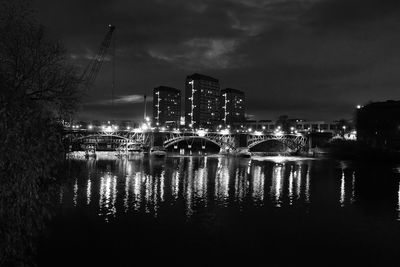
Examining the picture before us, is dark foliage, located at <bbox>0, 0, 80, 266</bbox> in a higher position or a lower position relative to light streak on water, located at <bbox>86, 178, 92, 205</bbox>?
higher

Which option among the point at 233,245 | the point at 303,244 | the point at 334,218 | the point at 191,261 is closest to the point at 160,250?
the point at 191,261

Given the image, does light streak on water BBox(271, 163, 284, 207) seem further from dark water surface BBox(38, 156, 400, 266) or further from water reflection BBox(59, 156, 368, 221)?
dark water surface BBox(38, 156, 400, 266)

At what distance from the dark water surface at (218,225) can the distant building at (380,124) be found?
94584 mm

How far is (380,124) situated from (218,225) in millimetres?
136369

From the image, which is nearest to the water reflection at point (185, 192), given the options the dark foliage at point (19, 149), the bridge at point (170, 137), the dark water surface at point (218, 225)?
the dark water surface at point (218, 225)

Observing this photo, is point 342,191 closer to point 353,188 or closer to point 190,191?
point 353,188

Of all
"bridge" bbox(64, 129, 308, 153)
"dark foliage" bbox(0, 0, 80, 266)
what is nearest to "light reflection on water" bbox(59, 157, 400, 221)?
"dark foliage" bbox(0, 0, 80, 266)

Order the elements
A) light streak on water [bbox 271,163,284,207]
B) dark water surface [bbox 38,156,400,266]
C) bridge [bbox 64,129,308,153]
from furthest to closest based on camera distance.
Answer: bridge [bbox 64,129,308,153], light streak on water [bbox 271,163,284,207], dark water surface [bbox 38,156,400,266]

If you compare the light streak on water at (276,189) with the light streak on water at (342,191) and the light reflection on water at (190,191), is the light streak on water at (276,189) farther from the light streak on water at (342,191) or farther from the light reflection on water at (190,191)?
the light streak on water at (342,191)

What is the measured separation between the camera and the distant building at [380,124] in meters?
146

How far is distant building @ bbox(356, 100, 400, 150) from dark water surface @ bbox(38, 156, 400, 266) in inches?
3724

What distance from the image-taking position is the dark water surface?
27.6 m

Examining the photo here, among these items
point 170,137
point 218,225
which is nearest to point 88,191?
point 218,225

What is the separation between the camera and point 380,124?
15200 cm
